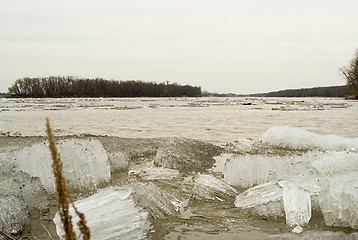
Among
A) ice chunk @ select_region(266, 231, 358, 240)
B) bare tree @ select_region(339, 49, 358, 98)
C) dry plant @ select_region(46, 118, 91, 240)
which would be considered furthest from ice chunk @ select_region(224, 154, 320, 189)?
bare tree @ select_region(339, 49, 358, 98)

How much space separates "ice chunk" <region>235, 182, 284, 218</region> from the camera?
8.77 ft

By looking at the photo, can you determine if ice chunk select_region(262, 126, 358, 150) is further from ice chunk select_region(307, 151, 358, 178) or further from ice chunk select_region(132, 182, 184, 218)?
ice chunk select_region(132, 182, 184, 218)

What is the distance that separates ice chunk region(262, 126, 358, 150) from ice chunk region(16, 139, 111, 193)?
11.7 feet

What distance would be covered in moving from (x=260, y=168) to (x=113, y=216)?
199 centimetres

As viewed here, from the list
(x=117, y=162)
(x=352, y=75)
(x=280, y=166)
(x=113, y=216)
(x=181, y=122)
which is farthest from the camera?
(x=352, y=75)

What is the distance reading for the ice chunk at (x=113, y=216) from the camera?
2.21m

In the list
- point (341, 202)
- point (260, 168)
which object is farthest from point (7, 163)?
point (341, 202)

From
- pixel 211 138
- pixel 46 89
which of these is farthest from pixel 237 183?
pixel 46 89

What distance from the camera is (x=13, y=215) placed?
7.69 ft

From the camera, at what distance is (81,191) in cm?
351

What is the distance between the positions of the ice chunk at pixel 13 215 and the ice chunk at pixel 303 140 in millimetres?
4545

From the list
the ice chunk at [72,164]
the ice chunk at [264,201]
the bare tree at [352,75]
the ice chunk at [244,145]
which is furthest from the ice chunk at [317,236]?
the bare tree at [352,75]

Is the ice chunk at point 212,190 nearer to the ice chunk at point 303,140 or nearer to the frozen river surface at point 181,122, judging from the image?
the ice chunk at point 303,140

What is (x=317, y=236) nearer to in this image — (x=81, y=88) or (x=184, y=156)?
(x=184, y=156)
